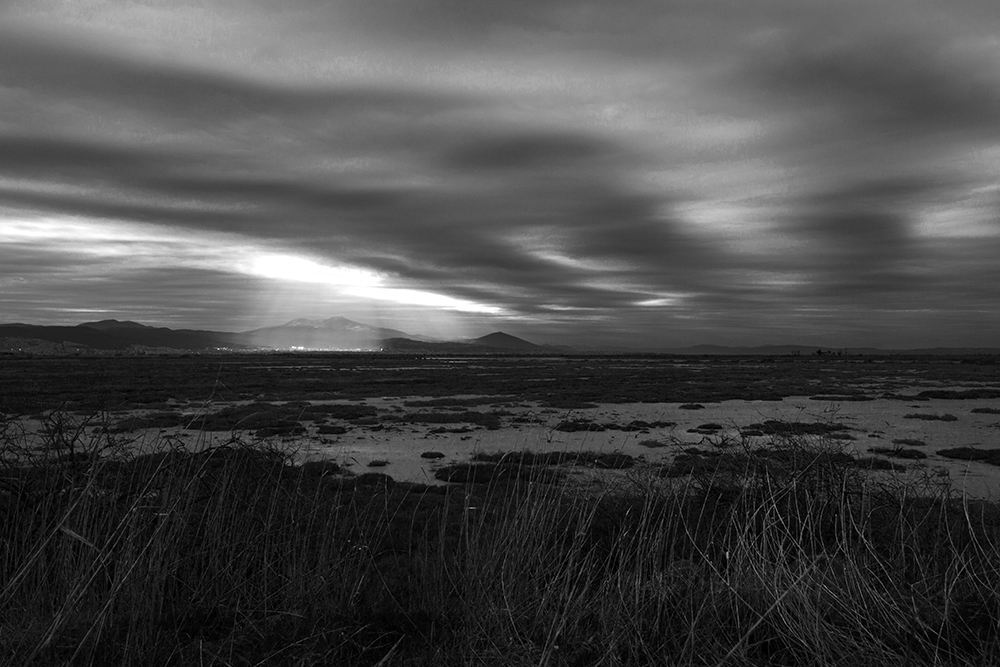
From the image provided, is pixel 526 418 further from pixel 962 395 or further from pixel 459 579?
pixel 962 395

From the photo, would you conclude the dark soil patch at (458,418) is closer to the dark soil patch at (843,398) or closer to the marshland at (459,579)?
the marshland at (459,579)

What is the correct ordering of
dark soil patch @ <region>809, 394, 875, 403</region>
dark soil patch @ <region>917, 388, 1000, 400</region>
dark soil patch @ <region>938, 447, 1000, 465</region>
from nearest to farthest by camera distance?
1. dark soil patch @ <region>938, 447, 1000, 465</region>
2. dark soil patch @ <region>809, 394, 875, 403</region>
3. dark soil patch @ <region>917, 388, 1000, 400</region>

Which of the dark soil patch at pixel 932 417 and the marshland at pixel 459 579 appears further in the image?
the dark soil patch at pixel 932 417

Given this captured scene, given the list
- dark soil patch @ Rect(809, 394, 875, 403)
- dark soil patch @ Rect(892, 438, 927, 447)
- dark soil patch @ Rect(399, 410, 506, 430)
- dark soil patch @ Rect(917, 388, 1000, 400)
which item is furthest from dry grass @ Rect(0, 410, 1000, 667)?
dark soil patch @ Rect(917, 388, 1000, 400)

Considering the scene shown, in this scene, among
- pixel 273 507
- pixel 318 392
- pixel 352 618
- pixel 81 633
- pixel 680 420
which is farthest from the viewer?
Answer: pixel 318 392

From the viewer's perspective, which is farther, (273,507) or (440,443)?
(440,443)

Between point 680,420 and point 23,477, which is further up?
point 23,477

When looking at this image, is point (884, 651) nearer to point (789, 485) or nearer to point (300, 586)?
point (789, 485)

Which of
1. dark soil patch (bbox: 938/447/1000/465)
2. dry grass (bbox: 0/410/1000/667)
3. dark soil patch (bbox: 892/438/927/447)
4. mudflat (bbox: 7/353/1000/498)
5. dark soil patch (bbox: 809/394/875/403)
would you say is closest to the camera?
dry grass (bbox: 0/410/1000/667)

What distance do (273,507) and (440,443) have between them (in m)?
16.5

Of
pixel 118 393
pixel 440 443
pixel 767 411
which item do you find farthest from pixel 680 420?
pixel 118 393

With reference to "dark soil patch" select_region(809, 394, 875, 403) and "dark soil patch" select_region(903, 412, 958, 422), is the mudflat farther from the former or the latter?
"dark soil patch" select_region(809, 394, 875, 403)

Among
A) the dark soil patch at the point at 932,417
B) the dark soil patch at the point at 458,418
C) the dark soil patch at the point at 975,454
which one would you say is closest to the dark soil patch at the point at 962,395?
the dark soil patch at the point at 932,417

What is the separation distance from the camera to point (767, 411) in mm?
34219
